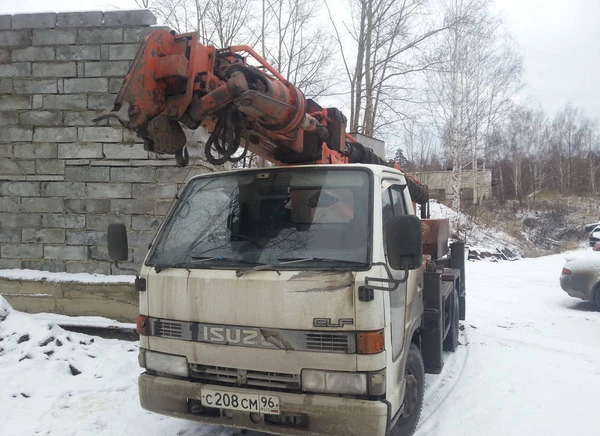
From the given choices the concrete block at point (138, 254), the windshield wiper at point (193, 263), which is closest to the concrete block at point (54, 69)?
the concrete block at point (138, 254)

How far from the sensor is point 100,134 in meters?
6.25

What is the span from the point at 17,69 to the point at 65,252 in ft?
8.41

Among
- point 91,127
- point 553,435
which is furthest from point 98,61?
point 553,435

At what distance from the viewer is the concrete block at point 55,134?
629cm

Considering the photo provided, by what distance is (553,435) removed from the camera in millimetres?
3746

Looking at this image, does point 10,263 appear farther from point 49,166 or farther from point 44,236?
point 49,166

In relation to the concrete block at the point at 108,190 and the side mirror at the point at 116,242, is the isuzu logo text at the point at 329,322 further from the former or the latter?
the concrete block at the point at 108,190

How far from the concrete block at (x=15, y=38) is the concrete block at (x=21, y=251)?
2714 millimetres

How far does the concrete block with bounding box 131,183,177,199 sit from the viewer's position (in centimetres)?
611

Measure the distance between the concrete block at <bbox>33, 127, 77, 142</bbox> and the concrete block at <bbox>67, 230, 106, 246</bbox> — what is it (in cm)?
124

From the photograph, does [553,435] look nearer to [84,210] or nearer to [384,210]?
[384,210]

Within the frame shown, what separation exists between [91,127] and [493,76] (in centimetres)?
2451

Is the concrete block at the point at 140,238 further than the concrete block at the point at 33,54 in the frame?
No

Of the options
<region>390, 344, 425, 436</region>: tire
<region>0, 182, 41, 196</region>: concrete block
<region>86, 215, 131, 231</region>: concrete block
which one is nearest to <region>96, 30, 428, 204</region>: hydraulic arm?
<region>390, 344, 425, 436</region>: tire
